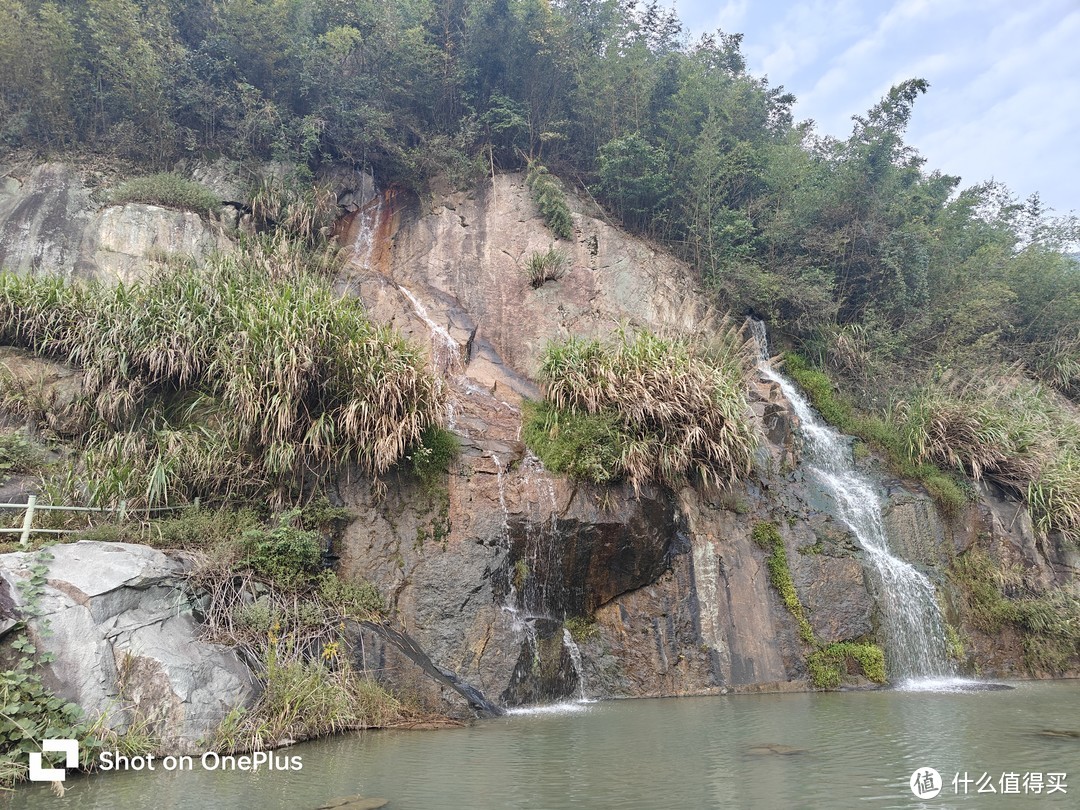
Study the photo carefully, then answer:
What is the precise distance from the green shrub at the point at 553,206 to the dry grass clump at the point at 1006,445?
9122mm

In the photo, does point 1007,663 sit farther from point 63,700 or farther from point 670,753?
point 63,700

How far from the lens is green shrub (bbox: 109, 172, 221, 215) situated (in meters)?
15.6

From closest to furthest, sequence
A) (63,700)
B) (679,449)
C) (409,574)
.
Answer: (63,700)
(409,574)
(679,449)

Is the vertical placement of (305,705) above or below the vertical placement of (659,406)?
below

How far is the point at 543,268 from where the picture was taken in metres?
17.1

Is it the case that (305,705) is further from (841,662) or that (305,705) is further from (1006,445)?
(1006,445)

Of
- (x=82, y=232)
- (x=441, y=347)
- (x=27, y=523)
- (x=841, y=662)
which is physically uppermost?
(x=82, y=232)

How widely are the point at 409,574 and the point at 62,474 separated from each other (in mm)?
5102

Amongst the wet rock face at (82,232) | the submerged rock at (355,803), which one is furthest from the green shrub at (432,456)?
the wet rock face at (82,232)

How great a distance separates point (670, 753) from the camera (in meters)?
5.93

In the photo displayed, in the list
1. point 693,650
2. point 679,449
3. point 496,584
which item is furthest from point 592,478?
point 693,650

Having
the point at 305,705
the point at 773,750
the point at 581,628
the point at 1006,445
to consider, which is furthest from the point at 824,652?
the point at 305,705

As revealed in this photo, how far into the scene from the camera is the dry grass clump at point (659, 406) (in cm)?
1081

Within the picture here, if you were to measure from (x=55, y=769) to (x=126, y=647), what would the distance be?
1256mm
